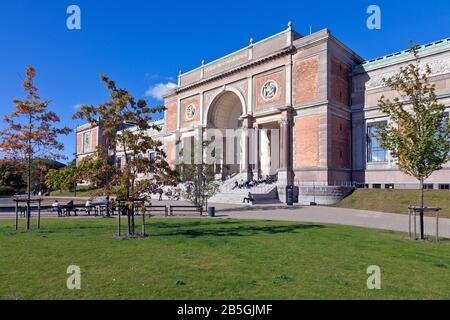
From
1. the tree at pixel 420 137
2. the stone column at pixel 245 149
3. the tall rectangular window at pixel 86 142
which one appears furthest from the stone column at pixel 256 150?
the tall rectangular window at pixel 86 142

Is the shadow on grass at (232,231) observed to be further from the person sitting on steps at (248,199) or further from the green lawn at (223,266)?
the person sitting on steps at (248,199)

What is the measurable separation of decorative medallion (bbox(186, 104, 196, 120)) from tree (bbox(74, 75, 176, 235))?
3392 cm

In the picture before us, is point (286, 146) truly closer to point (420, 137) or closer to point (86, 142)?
point (420, 137)

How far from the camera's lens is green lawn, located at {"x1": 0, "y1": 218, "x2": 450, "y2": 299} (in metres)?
5.32

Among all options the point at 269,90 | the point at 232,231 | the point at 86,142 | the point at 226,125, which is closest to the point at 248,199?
the point at 269,90

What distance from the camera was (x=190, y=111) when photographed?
151ft

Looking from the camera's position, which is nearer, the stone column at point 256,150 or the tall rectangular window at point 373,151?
the tall rectangular window at point 373,151

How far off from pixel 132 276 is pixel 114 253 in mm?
2329

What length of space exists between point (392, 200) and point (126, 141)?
786 inches

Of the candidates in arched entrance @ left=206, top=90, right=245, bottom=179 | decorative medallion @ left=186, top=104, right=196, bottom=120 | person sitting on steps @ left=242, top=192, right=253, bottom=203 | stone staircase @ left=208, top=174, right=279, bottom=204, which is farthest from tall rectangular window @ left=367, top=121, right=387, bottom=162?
decorative medallion @ left=186, top=104, right=196, bottom=120

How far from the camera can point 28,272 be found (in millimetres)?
6430

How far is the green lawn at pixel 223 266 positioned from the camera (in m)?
5.32

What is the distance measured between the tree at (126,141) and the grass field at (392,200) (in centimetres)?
1701
